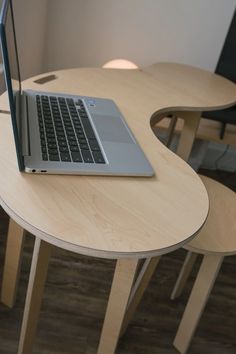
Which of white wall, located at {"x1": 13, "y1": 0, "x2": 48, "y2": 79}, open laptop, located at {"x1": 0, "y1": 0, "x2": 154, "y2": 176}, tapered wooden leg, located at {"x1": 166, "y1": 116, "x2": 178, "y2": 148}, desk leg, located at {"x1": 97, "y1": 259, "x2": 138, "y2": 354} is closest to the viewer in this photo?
open laptop, located at {"x1": 0, "y1": 0, "x2": 154, "y2": 176}

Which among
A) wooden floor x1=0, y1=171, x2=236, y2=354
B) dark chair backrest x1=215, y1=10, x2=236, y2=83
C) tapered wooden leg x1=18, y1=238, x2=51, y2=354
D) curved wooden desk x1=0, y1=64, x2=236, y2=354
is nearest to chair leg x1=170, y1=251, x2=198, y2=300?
wooden floor x1=0, y1=171, x2=236, y2=354

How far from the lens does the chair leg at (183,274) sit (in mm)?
1527

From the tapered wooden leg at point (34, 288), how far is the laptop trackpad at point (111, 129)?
30 cm

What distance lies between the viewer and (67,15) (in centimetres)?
229

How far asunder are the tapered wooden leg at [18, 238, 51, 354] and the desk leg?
0.17 meters

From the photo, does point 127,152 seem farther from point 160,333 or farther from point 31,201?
point 160,333

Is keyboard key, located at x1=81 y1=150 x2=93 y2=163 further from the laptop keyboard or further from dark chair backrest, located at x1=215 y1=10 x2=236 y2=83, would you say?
dark chair backrest, located at x1=215 y1=10 x2=236 y2=83

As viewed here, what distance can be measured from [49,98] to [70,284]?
83 centimetres

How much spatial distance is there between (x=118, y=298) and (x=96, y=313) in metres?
0.60

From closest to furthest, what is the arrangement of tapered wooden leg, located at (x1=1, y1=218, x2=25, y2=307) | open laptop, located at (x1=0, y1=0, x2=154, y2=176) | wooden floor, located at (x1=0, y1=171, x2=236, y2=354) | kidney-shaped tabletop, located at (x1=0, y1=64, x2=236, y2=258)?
kidney-shaped tabletop, located at (x1=0, y1=64, x2=236, y2=258)
open laptop, located at (x1=0, y1=0, x2=154, y2=176)
tapered wooden leg, located at (x1=1, y1=218, x2=25, y2=307)
wooden floor, located at (x1=0, y1=171, x2=236, y2=354)

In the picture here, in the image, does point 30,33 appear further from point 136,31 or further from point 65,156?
point 65,156

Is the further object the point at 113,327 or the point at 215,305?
the point at 215,305

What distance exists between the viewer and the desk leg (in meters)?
0.88

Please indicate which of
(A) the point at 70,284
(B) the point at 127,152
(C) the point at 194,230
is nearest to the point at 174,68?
(B) the point at 127,152
